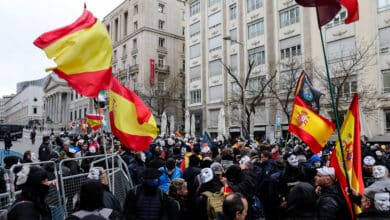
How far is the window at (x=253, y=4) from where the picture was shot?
36416 millimetres

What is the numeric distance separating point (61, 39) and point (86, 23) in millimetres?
483

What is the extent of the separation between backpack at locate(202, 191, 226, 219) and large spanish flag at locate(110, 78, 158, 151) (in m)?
1.92

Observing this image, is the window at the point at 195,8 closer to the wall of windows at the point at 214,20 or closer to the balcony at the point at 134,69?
the wall of windows at the point at 214,20

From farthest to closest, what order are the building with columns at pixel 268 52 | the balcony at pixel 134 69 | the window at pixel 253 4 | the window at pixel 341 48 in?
1. the balcony at pixel 134 69
2. the window at pixel 253 4
3. the window at pixel 341 48
4. the building with columns at pixel 268 52

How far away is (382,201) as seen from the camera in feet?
13.1

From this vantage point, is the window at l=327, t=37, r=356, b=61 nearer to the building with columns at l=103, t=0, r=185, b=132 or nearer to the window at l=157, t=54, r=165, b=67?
the building with columns at l=103, t=0, r=185, b=132

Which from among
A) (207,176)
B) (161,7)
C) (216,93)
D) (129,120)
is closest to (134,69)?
(161,7)

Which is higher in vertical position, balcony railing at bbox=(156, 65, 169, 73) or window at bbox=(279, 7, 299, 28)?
window at bbox=(279, 7, 299, 28)

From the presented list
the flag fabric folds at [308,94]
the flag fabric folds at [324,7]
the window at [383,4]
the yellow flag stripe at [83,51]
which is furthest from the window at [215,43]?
the flag fabric folds at [324,7]

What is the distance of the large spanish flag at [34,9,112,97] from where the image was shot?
471cm

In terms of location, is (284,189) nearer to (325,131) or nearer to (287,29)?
(325,131)

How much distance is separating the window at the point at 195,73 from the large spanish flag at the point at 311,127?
36023 millimetres

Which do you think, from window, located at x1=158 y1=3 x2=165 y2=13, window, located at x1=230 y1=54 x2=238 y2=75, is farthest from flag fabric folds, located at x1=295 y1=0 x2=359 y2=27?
window, located at x1=158 y1=3 x2=165 y2=13

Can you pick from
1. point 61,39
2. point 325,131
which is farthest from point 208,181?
point 325,131
